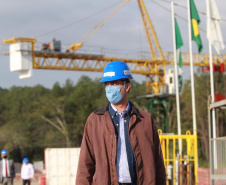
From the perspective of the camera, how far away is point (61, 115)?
8350 cm

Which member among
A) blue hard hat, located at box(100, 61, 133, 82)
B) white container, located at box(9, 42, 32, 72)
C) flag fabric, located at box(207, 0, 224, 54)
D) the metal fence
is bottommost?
the metal fence

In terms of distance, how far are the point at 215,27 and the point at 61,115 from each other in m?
63.6

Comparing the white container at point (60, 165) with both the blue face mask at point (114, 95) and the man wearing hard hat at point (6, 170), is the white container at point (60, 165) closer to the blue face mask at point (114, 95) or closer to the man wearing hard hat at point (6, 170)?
the man wearing hard hat at point (6, 170)

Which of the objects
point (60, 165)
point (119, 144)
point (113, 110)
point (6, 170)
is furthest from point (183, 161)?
point (119, 144)

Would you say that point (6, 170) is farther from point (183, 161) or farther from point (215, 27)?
point (215, 27)

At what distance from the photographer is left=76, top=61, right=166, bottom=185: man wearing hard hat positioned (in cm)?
435

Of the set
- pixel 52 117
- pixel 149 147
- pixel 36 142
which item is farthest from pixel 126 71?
pixel 52 117

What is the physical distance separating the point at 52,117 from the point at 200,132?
31.1m

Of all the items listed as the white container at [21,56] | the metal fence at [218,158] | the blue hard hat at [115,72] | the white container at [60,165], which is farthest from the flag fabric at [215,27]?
the white container at [21,56]

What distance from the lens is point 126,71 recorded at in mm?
4578

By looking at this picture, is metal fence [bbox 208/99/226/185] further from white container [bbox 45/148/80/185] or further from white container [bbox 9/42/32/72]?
white container [bbox 9/42/32/72]

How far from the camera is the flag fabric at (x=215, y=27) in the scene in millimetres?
21062

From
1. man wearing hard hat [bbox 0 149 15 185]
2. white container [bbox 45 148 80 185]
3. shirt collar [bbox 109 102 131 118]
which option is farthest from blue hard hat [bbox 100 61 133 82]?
white container [bbox 45 148 80 185]

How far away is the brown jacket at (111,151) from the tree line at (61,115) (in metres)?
53.0
